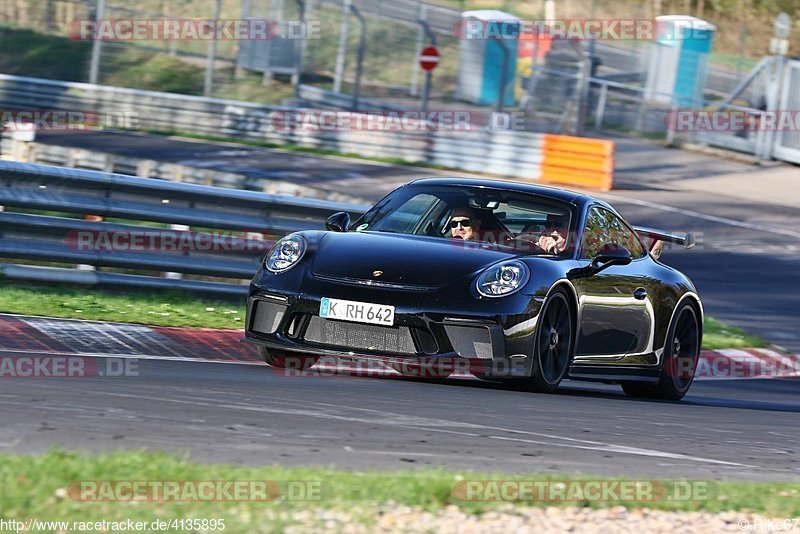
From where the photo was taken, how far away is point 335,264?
761 cm

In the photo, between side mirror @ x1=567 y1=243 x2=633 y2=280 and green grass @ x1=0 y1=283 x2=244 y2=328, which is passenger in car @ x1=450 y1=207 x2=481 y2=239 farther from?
green grass @ x1=0 y1=283 x2=244 y2=328

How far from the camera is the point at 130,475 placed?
171 inches

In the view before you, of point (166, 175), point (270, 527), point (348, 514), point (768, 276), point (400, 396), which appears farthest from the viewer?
point (166, 175)

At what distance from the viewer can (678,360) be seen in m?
9.30

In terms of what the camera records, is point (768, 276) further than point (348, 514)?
Yes

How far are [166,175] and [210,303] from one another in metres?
10.5

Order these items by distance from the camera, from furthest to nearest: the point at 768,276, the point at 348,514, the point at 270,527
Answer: the point at 768,276, the point at 348,514, the point at 270,527

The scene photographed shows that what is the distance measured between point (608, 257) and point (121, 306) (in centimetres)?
355

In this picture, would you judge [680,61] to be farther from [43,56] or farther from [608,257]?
[608,257]

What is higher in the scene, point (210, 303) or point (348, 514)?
point (348, 514)

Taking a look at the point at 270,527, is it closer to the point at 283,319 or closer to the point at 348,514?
the point at 348,514

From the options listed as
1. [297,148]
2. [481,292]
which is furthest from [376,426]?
[297,148]

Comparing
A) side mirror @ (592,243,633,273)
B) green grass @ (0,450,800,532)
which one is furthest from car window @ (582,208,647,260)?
green grass @ (0,450,800,532)

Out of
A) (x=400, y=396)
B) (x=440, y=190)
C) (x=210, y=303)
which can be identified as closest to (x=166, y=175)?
(x=210, y=303)
